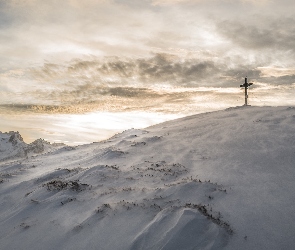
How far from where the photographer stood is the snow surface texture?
6.62 metres

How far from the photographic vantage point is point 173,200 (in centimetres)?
864

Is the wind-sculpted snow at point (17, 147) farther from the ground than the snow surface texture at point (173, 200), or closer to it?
closer to it

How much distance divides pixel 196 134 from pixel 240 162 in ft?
23.0

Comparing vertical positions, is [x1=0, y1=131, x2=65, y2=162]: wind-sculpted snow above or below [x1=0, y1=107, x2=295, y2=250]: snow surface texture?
below

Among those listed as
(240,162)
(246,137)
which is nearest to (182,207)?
(240,162)

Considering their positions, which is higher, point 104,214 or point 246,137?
point 246,137

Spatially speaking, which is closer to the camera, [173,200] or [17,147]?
[173,200]

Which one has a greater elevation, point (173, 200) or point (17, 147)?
point (173, 200)

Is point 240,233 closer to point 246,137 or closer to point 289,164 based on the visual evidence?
point 289,164

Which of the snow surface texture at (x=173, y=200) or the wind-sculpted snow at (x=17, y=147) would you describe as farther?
the wind-sculpted snow at (x=17, y=147)

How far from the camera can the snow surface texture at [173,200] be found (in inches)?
261

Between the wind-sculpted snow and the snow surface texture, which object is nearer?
the snow surface texture

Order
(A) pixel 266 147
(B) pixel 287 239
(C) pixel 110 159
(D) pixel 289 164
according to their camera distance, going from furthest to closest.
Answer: (C) pixel 110 159 < (A) pixel 266 147 < (D) pixel 289 164 < (B) pixel 287 239

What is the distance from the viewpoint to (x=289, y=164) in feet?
34.3
